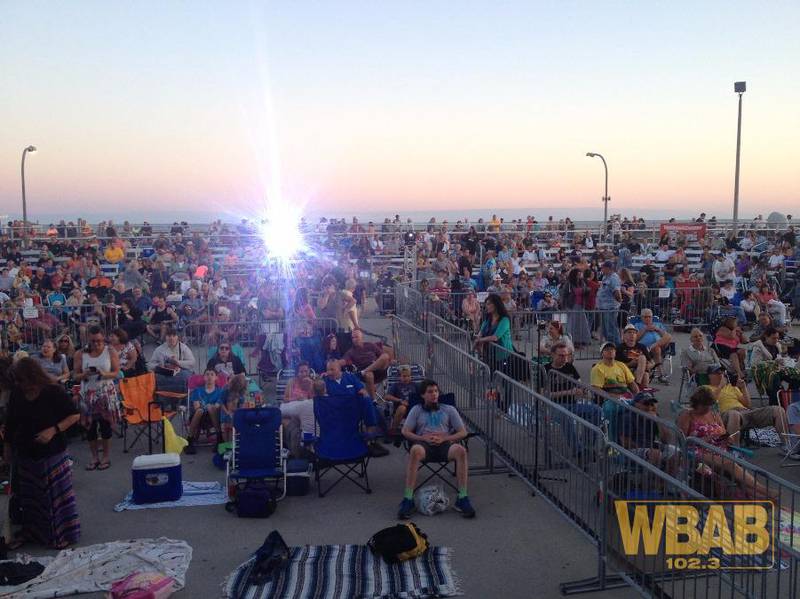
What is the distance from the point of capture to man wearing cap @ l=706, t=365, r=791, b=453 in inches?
321

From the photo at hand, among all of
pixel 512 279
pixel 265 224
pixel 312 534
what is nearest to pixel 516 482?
pixel 312 534

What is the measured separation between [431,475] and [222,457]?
233cm

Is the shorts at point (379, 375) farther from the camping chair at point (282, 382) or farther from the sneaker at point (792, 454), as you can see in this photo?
the sneaker at point (792, 454)

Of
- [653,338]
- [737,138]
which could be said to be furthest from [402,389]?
[737,138]

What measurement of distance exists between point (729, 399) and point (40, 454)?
22.8 feet

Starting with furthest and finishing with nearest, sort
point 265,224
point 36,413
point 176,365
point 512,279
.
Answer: point 265,224 < point 512,279 < point 176,365 < point 36,413

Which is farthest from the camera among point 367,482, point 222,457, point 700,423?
point 222,457

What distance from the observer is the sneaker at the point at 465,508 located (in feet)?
22.5

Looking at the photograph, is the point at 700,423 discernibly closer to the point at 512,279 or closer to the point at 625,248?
the point at 512,279

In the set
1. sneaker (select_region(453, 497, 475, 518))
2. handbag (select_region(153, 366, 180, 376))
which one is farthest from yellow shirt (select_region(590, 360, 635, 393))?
handbag (select_region(153, 366, 180, 376))

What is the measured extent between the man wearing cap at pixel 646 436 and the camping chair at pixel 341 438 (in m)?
2.49

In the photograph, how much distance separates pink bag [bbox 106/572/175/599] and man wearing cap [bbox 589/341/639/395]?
17.0 feet

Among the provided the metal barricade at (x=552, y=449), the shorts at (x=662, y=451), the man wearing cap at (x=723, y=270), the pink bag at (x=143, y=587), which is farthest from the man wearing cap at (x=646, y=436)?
the man wearing cap at (x=723, y=270)

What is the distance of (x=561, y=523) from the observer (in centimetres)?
671
